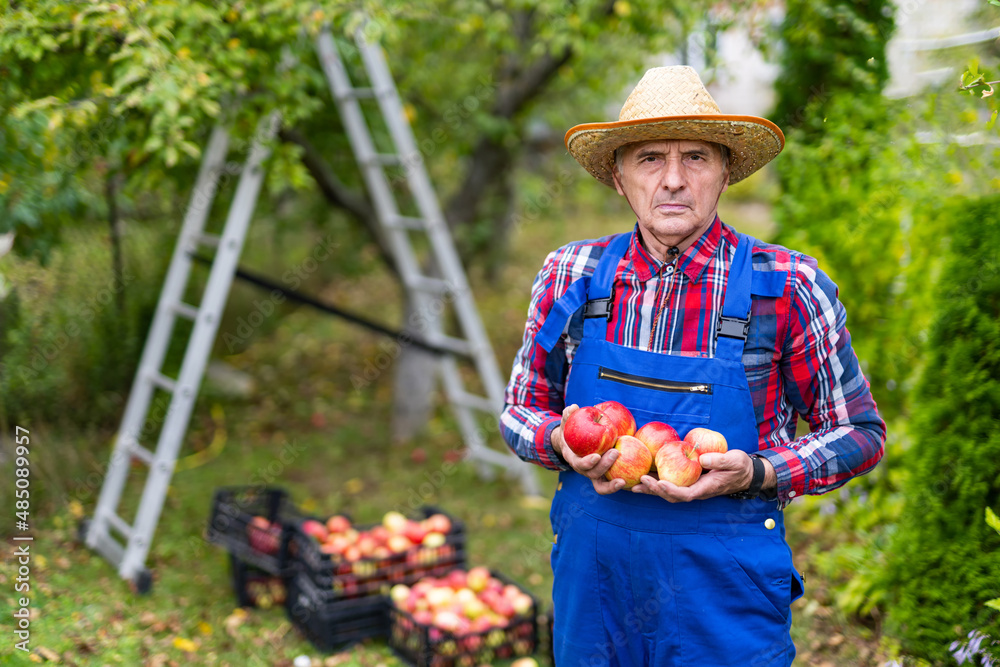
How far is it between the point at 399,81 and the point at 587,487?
460cm

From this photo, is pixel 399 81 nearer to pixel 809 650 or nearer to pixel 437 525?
pixel 437 525

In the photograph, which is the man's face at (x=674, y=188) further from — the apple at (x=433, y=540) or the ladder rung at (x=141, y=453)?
the ladder rung at (x=141, y=453)

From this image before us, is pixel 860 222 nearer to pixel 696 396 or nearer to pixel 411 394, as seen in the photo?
pixel 696 396

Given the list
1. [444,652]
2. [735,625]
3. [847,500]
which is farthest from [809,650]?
[735,625]

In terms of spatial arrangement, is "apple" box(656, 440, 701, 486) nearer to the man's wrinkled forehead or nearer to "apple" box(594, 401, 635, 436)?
"apple" box(594, 401, 635, 436)

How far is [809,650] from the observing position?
3.16m

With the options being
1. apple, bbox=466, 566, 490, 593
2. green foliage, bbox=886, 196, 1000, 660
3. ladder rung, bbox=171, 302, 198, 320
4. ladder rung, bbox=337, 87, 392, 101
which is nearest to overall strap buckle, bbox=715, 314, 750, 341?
green foliage, bbox=886, 196, 1000, 660

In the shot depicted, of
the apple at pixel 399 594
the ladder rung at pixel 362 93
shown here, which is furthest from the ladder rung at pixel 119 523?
the ladder rung at pixel 362 93

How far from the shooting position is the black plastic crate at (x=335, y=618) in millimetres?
3291

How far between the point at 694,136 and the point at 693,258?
0.27 meters

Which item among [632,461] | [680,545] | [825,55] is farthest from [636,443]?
[825,55]

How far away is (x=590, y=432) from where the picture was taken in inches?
65.3

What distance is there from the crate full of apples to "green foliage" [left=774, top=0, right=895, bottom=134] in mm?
2755

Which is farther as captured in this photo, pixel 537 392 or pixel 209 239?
pixel 209 239
